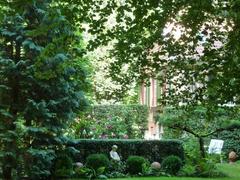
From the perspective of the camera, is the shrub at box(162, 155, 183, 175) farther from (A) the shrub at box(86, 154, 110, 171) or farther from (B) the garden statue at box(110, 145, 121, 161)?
(A) the shrub at box(86, 154, 110, 171)

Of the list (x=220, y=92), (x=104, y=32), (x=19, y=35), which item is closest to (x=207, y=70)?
(x=220, y=92)

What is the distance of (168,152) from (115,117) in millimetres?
5057

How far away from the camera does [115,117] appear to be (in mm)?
22156

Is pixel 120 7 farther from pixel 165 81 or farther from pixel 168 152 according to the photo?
pixel 168 152

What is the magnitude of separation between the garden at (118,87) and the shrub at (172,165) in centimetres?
3

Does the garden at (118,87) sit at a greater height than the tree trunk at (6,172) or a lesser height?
greater

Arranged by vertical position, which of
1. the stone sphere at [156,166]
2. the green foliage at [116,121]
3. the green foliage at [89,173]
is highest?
the green foliage at [116,121]

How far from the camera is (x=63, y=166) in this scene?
15.0m

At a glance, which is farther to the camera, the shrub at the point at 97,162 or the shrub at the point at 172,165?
the shrub at the point at 172,165

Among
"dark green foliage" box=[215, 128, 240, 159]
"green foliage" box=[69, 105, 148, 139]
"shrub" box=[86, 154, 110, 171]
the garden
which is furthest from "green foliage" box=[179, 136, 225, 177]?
"green foliage" box=[69, 105, 148, 139]

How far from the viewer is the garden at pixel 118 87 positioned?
582 cm

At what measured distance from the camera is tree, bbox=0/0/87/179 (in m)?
13.8

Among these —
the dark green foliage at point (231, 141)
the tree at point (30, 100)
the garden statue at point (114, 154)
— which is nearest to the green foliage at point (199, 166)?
the garden statue at point (114, 154)

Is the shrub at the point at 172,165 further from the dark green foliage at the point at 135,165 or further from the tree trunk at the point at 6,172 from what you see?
the tree trunk at the point at 6,172
